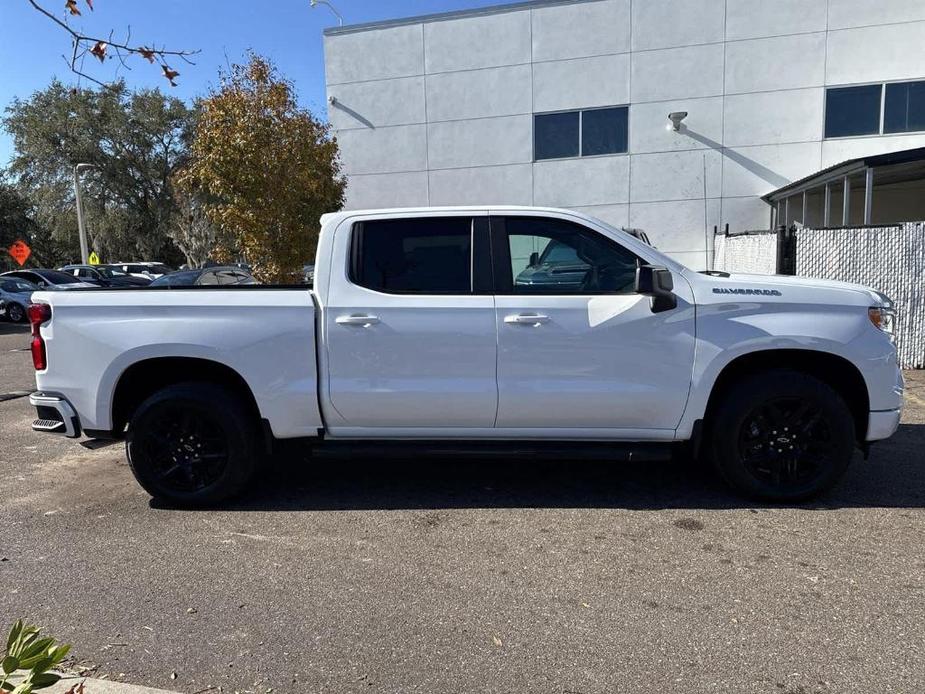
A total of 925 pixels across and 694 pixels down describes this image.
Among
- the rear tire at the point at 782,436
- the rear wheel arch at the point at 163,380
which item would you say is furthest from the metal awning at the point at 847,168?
the rear wheel arch at the point at 163,380

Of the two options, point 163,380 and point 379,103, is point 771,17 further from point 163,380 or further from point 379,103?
point 163,380

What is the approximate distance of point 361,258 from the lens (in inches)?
171

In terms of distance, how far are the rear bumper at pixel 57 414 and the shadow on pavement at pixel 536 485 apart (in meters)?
1.17

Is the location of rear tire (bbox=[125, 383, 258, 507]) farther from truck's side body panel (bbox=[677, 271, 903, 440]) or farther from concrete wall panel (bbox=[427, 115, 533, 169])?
concrete wall panel (bbox=[427, 115, 533, 169])

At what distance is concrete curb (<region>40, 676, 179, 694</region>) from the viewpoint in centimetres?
259

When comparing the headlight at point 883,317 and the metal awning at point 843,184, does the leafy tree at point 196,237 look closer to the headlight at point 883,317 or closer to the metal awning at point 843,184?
the metal awning at point 843,184

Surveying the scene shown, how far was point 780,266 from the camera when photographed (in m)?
9.40

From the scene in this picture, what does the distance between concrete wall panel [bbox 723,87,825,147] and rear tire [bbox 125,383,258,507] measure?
582 inches

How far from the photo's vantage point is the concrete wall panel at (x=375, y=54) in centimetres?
1697

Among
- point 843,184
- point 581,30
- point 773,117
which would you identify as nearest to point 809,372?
point 843,184

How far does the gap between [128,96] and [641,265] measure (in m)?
37.7

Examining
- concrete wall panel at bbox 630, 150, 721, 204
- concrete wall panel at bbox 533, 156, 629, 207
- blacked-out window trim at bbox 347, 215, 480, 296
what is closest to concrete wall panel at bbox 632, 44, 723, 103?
concrete wall panel at bbox 630, 150, 721, 204

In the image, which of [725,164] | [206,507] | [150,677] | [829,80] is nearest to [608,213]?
[725,164]

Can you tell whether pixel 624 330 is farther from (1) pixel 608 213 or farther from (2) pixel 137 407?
(1) pixel 608 213
